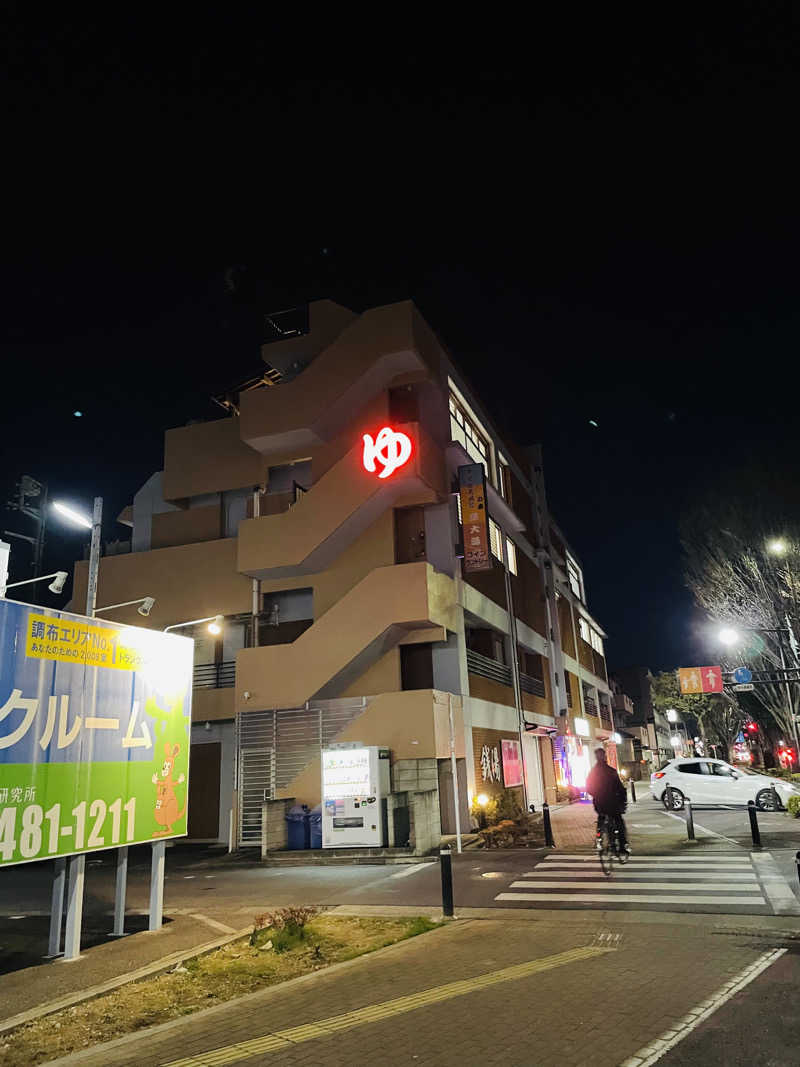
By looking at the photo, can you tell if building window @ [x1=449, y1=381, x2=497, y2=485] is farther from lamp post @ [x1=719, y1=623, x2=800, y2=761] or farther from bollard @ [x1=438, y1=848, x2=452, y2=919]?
Result: bollard @ [x1=438, y1=848, x2=452, y2=919]

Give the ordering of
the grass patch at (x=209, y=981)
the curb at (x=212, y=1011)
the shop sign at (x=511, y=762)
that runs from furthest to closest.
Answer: the shop sign at (x=511, y=762) → the grass patch at (x=209, y=981) → the curb at (x=212, y=1011)

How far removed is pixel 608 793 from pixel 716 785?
34.5 feet

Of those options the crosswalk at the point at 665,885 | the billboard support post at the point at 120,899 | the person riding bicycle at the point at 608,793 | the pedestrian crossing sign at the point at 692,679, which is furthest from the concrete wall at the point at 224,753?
the pedestrian crossing sign at the point at 692,679

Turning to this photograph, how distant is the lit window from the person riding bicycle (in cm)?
1689

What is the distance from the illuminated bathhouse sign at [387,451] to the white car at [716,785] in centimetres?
1350

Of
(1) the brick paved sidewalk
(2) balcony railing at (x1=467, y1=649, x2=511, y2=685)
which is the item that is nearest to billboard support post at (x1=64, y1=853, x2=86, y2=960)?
(1) the brick paved sidewalk

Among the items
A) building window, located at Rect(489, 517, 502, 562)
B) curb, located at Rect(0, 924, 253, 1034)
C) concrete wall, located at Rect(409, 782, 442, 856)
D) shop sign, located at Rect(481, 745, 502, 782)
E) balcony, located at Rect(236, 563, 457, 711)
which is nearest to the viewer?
curb, located at Rect(0, 924, 253, 1034)

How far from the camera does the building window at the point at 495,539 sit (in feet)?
91.8

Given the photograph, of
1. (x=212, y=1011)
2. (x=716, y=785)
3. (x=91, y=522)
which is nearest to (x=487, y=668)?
(x=716, y=785)

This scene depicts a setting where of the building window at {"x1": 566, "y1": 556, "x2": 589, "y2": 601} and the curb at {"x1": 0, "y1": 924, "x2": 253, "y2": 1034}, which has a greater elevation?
the building window at {"x1": 566, "y1": 556, "x2": 589, "y2": 601}

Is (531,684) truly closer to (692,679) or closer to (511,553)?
(511,553)

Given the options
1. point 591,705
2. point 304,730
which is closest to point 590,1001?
point 304,730

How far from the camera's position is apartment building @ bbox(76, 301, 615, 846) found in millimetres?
21641

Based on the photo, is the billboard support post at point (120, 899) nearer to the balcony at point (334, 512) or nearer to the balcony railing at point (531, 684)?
the balcony at point (334, 512)
